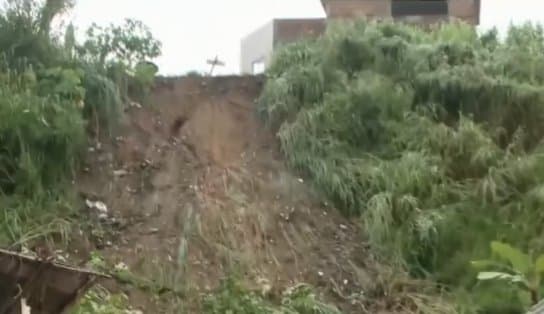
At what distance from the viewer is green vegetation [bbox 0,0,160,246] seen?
8.21 meters

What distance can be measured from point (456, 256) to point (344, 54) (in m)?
2.87

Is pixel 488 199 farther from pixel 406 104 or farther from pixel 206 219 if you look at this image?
pixel 206 219

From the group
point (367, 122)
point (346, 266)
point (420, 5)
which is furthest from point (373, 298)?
point (420, 5)

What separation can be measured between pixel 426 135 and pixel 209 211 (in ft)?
7.05

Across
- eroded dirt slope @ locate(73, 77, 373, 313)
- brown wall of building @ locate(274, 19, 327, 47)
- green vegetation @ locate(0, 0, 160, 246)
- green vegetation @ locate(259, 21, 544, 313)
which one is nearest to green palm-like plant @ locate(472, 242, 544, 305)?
green vegetation @ locate(259, 21, 544, 313)

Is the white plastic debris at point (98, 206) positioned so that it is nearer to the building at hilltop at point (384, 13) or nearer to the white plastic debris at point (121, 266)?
the white plastic debris at point (121, 266)

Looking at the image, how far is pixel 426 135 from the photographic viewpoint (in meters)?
9.20

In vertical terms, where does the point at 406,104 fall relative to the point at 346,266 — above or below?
above

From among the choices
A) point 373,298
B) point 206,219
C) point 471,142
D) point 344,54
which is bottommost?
point 373,298

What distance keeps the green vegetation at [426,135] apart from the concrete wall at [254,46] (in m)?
3.60

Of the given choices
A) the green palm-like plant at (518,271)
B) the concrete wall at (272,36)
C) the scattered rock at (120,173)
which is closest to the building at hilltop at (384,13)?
the concrete wall at (272,36)

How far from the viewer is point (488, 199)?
8.48 meters

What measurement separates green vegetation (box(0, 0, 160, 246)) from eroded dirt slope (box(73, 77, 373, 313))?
1.02 feet

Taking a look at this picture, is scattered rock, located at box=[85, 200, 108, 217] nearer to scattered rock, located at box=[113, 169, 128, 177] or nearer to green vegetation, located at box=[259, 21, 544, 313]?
scattered rock, located at box=[113, 169, 128, 177]
